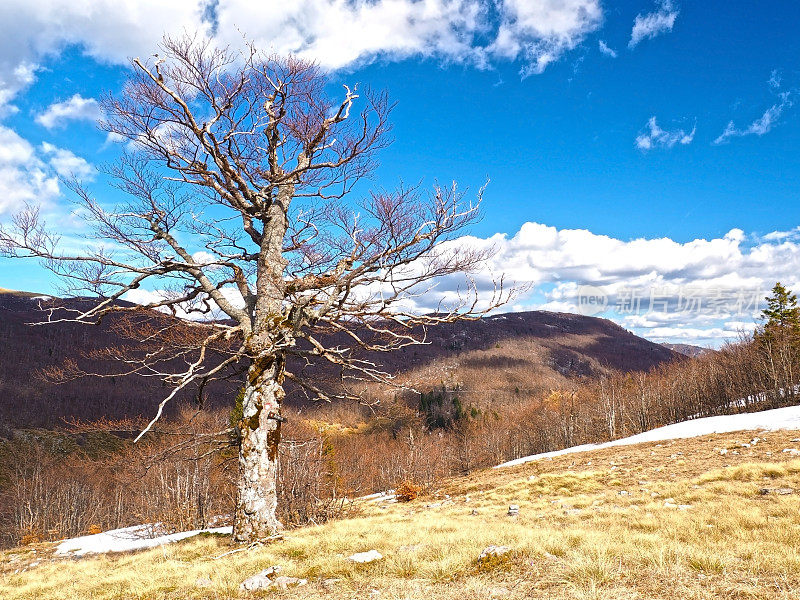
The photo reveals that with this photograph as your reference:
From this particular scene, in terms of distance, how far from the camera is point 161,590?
5.53 m

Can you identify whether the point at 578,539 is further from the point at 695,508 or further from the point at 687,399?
the point at 687,399

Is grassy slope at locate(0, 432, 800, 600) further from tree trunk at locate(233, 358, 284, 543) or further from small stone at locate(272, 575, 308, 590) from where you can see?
tree trunk at locate(233, 358, 284, 543)

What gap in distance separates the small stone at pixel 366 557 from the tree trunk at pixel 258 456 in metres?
2.66

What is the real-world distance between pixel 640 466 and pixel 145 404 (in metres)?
186

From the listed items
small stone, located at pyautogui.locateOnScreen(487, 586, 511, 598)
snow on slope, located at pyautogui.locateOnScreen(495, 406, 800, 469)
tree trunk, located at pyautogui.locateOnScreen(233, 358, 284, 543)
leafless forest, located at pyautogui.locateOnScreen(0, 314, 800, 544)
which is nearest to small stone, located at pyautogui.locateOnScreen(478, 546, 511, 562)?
small stone, located at pyautogui.locateOnScreen(487, 586, 511, 598)

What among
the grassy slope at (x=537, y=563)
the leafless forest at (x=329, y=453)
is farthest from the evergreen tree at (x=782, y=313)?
the grassy slope at (x=537, y=563)

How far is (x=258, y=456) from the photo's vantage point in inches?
320

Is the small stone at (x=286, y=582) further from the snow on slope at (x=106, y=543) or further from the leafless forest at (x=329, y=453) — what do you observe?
the snow on slope at (x=106, y=543)

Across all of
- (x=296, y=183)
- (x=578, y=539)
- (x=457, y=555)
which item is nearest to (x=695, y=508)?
(x=578, y=539)

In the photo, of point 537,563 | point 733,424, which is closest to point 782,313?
point 733,424

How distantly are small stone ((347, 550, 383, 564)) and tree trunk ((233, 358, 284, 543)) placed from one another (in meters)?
2.66

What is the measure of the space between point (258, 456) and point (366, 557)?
3103 millimetres

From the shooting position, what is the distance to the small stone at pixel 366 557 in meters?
5.91

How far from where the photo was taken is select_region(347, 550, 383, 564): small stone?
19.4 ft
